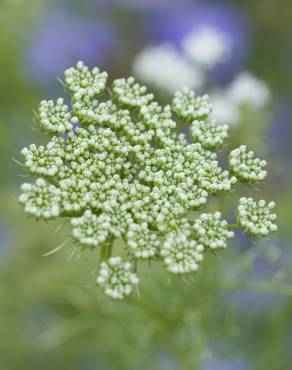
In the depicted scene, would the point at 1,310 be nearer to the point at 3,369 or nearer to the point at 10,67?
the point at 3,369

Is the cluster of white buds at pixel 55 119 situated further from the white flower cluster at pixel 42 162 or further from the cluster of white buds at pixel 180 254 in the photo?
the cluster of white buds at pixel 180 254

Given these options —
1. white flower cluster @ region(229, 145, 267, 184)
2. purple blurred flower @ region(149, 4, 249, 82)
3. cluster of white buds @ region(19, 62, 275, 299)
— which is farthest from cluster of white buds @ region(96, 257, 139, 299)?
purple blurred flower @ region(149, 4, 249, 82)

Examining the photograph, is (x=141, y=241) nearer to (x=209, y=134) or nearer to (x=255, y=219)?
(x=255, y=219)

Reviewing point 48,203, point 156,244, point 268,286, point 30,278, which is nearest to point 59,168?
point 48,203

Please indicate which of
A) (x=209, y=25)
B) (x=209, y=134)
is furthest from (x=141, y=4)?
(x=209, y=134)

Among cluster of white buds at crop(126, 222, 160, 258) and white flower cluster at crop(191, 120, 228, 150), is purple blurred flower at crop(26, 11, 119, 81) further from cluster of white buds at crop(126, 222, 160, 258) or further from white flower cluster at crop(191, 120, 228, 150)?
cluster of white buds at crop(126, 222, 160, 258)

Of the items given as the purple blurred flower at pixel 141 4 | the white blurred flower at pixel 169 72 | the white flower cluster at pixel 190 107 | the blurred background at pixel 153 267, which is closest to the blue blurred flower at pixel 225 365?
the blurred background at pixel 153 267
